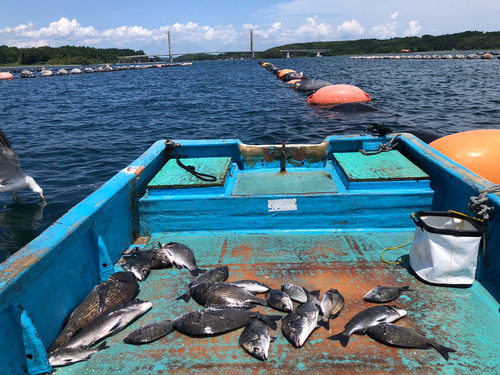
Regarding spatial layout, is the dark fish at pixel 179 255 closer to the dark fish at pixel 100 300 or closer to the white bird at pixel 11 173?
the dark fish at pixel 100 300

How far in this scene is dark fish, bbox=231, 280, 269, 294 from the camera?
314cm

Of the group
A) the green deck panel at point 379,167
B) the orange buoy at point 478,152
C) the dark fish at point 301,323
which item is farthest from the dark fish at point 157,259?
the orange buoy at point 478,152

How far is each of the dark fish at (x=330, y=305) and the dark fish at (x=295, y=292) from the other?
19 cm

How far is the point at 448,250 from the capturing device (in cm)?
298

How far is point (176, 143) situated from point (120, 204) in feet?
6.79

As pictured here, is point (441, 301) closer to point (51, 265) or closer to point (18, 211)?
point (51, 265)

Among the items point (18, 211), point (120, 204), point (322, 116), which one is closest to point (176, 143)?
point (120, 204)

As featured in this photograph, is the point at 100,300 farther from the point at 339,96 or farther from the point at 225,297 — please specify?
the point at 339,96

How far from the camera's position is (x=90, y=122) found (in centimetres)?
1920

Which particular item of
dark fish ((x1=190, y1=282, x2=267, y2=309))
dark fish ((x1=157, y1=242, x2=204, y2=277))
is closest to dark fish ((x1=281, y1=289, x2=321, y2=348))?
dark fish ((x1=190, y1=282, x2=267, y2=309))

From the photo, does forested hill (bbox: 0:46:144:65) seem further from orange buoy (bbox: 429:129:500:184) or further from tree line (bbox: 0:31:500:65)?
orange buoy (bbox: 429:129:500:184)

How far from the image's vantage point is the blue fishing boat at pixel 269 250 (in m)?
2.37

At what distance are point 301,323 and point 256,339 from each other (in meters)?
0.39

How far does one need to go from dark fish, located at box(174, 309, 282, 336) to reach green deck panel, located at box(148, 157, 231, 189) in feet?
6.11
